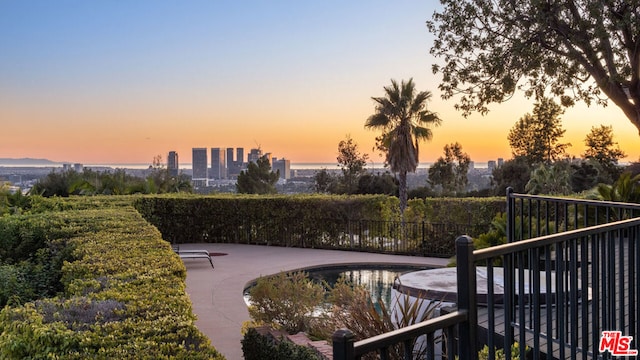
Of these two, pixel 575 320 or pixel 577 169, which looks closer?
pixel 575 320

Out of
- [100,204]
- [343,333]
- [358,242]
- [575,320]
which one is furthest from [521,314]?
[358,242]

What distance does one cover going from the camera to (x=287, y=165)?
41.8m

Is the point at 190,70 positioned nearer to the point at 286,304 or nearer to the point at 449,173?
the point at 286,304

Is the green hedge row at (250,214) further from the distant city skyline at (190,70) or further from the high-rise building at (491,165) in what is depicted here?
the high-rise building at (491,165)

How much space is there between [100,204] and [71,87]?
335 inches

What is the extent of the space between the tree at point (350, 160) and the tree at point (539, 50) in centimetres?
3210

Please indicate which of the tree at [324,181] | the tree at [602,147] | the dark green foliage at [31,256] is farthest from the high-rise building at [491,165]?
the dark green foliage at [31,256]

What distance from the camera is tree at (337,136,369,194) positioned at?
42.7 m

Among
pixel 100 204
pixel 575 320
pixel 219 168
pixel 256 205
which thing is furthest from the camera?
pixel 219 168

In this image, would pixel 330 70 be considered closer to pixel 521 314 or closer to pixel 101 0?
pixel 101 0

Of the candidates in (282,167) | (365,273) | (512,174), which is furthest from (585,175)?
(365,273)

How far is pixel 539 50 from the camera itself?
9281 millimetres

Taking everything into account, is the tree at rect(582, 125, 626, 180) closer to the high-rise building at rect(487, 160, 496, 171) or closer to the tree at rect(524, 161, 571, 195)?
the high-rise building at rect(487, 160, 496, 171)

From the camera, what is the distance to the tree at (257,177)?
3731 centimetres
